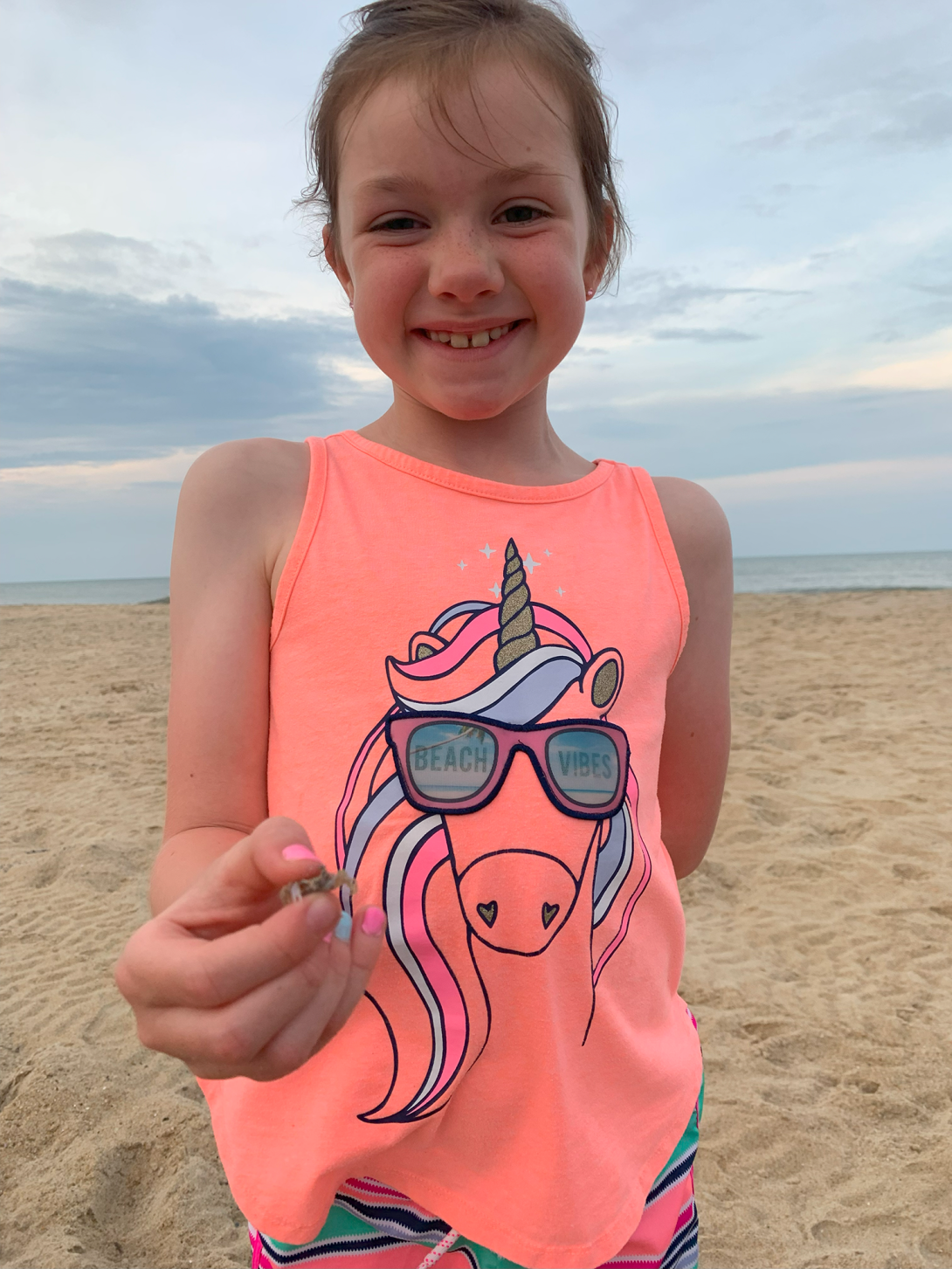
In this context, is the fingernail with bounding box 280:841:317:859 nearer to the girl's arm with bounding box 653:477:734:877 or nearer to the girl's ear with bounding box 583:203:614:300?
the girl's arm with bounding box 653:477:734:877

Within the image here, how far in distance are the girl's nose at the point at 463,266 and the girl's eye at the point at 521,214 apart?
51 mm

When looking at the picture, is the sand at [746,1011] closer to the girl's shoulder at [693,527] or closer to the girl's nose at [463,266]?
the girl's shoulder at [693,527]

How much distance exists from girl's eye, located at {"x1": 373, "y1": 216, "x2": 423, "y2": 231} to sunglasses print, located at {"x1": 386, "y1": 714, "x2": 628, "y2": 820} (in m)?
0.64

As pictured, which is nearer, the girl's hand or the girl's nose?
the girl's hand

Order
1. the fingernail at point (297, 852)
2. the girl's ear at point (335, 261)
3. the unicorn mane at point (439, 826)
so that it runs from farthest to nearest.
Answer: the girl's ear at point (335, 261)
the unicorn mane at point (439, 826)
the fingernail at point (297, 852)

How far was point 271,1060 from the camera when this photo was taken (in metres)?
0.76

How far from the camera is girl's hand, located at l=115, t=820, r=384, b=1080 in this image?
0.73m

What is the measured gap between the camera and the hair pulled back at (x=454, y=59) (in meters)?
1.15

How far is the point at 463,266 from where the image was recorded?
1.13m

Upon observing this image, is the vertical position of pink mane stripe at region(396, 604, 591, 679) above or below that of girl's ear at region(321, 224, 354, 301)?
below

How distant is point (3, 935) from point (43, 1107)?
1537 millimetres

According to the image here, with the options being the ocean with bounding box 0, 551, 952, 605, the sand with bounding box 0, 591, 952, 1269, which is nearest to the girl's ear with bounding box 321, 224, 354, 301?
the sand with bounding box 0, 591, 952, 1269

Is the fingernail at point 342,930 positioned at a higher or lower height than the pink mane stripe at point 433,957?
higher

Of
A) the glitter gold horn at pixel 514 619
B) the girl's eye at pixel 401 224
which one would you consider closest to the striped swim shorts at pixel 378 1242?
the glitter gold horn at pixel 514 619
